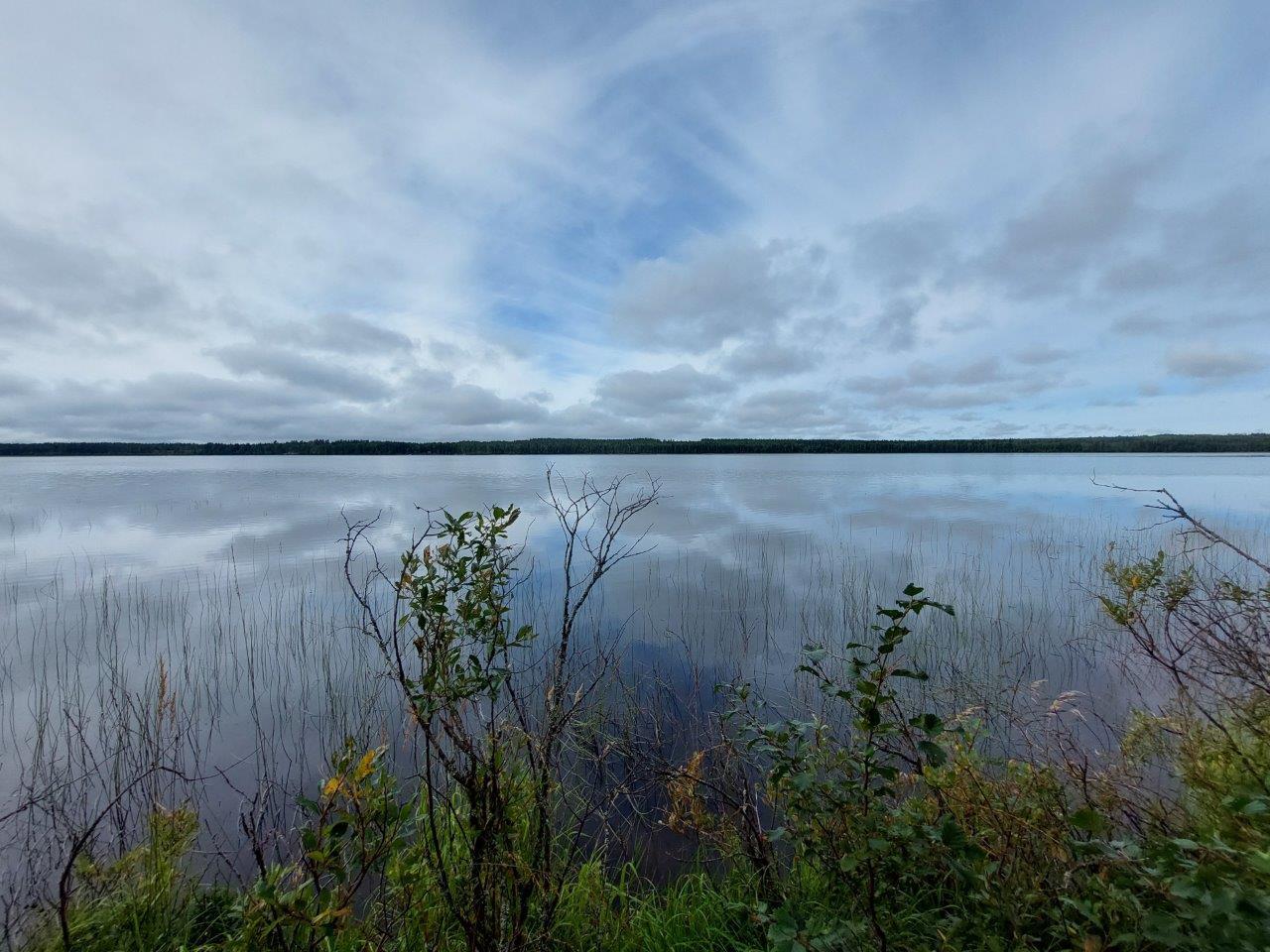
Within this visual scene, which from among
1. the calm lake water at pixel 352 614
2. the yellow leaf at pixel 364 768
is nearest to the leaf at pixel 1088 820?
the yellow leaf at pixel 364 768

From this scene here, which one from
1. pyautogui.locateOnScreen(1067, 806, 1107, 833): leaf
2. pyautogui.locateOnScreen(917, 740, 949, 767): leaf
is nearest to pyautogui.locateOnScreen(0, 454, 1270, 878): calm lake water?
pyautogui.locateOnScreen(917, 740, 949, 767): leaf

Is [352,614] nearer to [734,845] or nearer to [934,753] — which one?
[734,845]

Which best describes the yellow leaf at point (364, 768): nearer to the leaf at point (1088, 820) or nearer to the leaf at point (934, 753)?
the leaf at point (934, 753)

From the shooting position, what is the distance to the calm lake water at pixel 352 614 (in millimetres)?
6293

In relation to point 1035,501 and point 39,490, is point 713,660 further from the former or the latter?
point 39,490

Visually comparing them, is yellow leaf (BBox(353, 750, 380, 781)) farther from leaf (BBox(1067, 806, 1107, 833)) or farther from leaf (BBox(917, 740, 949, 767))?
leaf (BBox(1067, 806, 1107, 833))

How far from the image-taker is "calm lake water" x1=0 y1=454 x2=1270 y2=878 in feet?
20.6

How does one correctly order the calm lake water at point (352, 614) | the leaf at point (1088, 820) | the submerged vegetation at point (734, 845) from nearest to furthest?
the leaf at point (1088, 820) → the submerged vegetation at point (734, 845) → the calm lake water at point (352, 614)

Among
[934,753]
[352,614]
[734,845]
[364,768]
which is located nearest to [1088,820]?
[934,753]

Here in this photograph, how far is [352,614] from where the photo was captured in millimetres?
9531

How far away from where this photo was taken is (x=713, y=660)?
7965 millimetres

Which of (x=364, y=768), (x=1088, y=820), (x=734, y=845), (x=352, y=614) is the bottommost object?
(x=352, y=614)

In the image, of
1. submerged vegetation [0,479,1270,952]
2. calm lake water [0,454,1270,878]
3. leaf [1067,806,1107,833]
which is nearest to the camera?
leaf [1067,806,1107,833]

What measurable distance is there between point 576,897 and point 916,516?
20.8 metres
